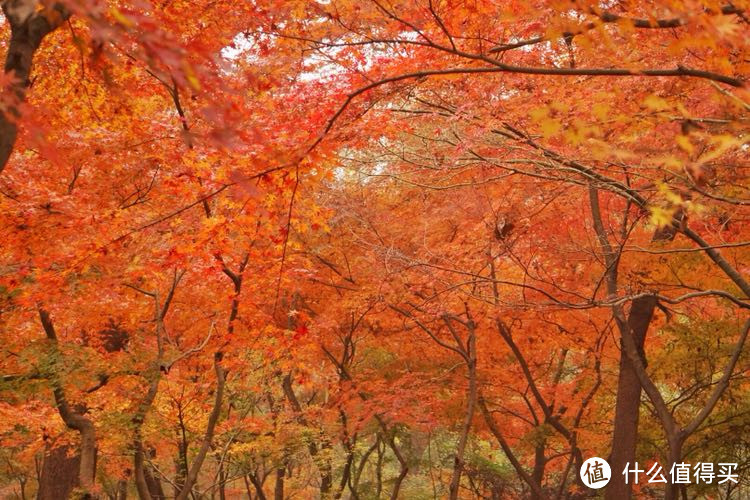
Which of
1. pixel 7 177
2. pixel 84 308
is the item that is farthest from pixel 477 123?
pixel 84 308

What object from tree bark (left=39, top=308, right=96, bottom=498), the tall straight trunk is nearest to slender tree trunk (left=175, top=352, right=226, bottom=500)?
tree bark (left=39, top=308, right=96, bottom=498)

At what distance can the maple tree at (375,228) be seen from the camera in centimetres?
454

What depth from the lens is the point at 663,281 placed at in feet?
24.6

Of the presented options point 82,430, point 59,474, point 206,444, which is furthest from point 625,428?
point 59,474

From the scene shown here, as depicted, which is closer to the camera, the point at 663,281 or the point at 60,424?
the point at 663,281

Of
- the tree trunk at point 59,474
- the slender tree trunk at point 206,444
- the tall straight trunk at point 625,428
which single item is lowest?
the tree trunk at point 59,474

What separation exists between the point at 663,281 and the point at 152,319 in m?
7.49

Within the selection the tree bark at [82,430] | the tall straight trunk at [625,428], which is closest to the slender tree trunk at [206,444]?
the tree bark at [82,430]

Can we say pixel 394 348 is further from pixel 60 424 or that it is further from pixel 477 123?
pixel 477 123

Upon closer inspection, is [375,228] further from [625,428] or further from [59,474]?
[59,474]

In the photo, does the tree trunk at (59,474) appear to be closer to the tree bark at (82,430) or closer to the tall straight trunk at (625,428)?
the tree bark at (82,430)

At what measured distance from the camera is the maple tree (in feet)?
14.9

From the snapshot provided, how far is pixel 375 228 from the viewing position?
1058 cm

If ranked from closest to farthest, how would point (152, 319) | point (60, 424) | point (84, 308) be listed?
point (84, 308) < point (60, 424) < point (152, 319)
